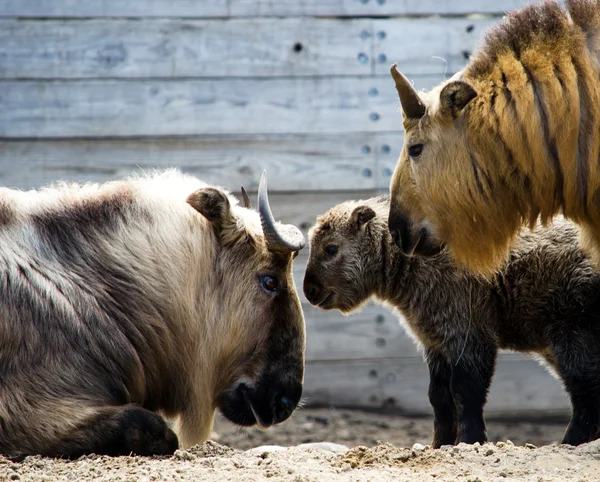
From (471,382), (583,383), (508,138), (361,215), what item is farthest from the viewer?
(361,215)

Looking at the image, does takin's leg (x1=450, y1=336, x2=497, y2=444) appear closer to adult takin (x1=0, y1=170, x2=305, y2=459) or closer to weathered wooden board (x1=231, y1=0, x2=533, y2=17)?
adult takin (x1=0, y1=170, x2=305, y2=459)

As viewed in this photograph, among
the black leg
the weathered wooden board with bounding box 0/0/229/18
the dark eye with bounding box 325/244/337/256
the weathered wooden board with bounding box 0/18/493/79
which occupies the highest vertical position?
the weathered wooden board with bounding box 0/0/229/18

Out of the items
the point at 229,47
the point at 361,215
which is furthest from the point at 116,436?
the point at 229,47

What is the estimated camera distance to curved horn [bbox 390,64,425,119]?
12.7ft

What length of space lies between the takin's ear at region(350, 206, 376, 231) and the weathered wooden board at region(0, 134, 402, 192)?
1325 millimetres

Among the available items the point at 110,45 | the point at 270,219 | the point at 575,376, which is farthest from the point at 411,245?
the point at 110,45

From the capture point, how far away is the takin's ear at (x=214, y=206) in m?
4.24

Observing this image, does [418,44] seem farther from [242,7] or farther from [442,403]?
[442,403]

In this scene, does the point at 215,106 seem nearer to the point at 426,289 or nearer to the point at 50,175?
the point at 50,175

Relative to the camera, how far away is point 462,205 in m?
3.90

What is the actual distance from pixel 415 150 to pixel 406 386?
341cm

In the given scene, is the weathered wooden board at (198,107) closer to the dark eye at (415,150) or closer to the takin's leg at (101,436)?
the dark eye at (415,150)

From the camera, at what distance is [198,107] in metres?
6.62

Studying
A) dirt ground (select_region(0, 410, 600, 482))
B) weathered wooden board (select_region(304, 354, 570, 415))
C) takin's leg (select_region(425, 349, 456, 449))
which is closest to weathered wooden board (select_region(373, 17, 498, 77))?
weathered wooden board (select_region(304, 354, 570, 415))
